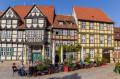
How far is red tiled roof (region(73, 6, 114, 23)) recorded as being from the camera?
19261 millimetres

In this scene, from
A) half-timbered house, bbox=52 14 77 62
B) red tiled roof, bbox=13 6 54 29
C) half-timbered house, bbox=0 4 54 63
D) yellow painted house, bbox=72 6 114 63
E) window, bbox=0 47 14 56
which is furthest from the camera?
red tiled roof, bbox=13 6 54 29

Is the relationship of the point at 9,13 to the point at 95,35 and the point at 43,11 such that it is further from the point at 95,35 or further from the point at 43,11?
the point at 95,35

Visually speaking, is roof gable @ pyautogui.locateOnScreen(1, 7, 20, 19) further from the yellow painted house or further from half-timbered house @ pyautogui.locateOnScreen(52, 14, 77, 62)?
the yellow painted house

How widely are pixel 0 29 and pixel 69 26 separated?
11541 millimetres

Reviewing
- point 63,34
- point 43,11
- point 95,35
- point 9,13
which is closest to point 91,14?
point 95,35

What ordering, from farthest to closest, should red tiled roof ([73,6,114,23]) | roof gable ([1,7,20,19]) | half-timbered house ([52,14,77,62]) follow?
1. red tiled roof ([73,6,114,23])
2. half-timbered house ([52,14,77,62])
3. roof gable ([1,7,20,19])

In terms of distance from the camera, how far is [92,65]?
1376 centimetres

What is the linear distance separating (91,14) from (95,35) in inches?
177

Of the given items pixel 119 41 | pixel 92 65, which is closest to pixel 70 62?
pixel 92 65

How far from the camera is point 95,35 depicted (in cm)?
1897

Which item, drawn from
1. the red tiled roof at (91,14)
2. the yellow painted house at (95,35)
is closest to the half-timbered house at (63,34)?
the yellow painted house at (95,35)

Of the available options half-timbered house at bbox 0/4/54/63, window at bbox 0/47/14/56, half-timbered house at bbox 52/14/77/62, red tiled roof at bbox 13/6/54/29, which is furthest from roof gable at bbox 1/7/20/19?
half-timbered house at bbox 52/14/77/62

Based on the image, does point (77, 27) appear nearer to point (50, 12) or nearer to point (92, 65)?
point (50, 12)

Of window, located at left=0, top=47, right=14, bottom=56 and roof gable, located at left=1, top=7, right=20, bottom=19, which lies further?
roof gable, located at left=1, top=7, right=20, bottom=19
